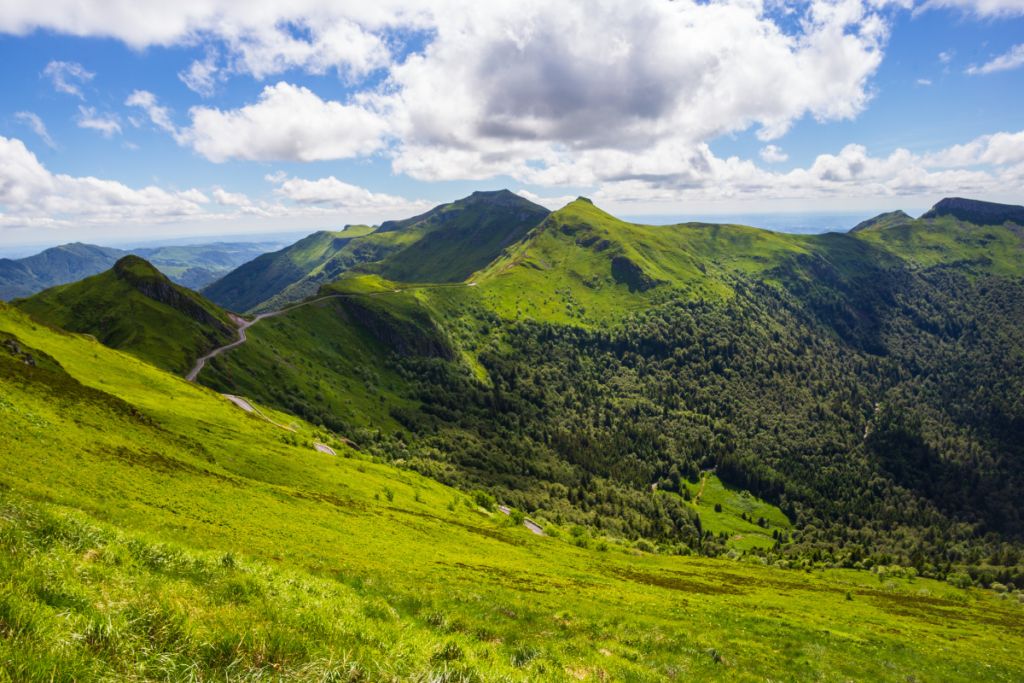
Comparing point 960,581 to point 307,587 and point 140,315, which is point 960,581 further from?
point 140,315

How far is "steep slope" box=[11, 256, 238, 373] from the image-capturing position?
113244mm

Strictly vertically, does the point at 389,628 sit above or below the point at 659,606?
above

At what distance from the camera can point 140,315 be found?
123188mm

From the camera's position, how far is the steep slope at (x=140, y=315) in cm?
11324

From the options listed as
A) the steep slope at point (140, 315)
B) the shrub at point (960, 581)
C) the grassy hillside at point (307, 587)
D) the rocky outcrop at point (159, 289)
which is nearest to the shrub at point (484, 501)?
the grassy hillside at point (307, 587)

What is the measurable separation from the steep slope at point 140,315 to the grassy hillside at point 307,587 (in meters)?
40.1

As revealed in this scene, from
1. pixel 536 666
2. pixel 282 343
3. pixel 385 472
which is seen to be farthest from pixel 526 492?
pixel 536 666

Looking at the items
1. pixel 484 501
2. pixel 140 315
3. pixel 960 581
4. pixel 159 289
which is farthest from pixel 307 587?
pixel 159 289

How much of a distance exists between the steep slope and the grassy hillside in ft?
132

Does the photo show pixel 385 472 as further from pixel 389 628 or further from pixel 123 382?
pixel 389 628

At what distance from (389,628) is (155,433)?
49949 mm

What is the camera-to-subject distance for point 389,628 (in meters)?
12.3

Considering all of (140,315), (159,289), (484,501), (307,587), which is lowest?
(484,501)

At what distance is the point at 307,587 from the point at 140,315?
150m
